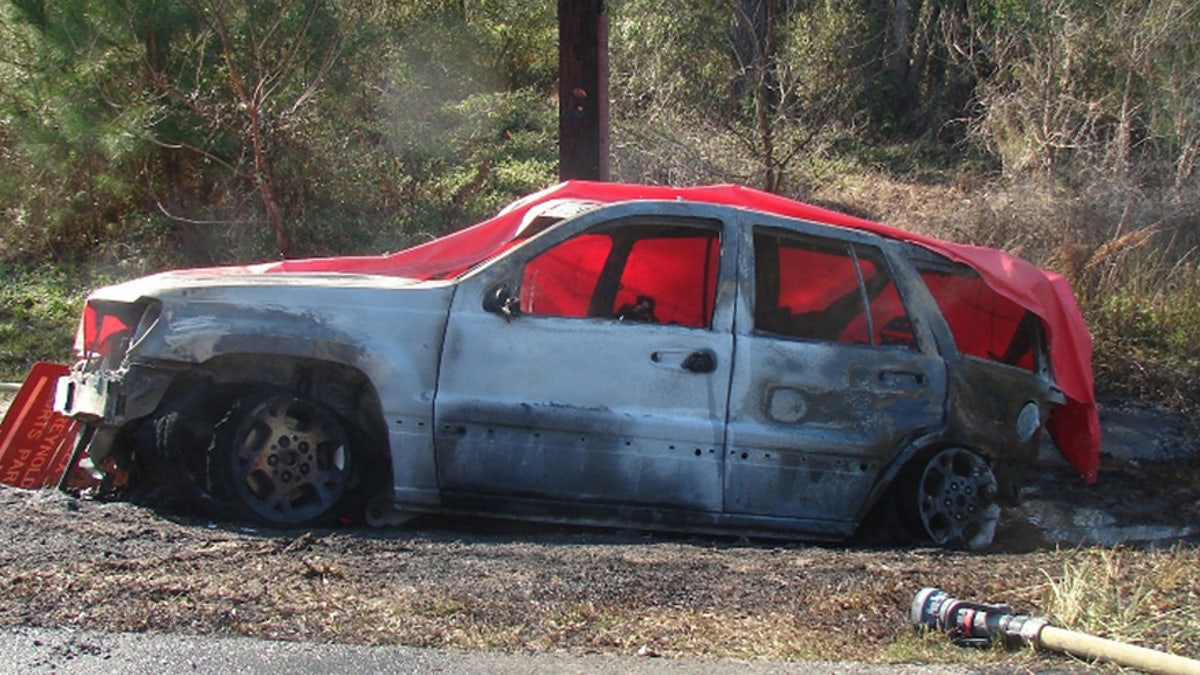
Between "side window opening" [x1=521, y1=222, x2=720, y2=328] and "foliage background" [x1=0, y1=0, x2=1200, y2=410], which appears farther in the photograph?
"foliage background" [x1=0, y1=0, x2=1200, y2=410]

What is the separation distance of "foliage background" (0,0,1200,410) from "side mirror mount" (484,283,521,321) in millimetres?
5664

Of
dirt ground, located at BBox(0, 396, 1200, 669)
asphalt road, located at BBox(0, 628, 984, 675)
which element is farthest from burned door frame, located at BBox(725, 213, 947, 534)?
asphalt road, located at BBox(0, 628, 984, 675)

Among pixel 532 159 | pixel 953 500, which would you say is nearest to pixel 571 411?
pixel 953 500

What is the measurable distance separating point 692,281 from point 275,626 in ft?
10.2

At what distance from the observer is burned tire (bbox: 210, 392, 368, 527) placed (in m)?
6.03

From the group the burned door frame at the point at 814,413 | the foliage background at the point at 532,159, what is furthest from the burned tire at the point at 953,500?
the foliage background at the point at 532,159

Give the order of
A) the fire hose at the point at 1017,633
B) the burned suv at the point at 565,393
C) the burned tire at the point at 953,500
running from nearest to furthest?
the fire hose at the point at 1017,633, the burned suv at the point at 565,393, the burned tire at the point at 953,500

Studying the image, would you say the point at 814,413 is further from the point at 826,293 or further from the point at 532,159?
the point at 532,159

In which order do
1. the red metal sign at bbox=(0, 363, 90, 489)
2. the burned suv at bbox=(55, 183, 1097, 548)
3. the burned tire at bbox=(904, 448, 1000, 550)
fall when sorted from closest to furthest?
the burned suv at bbox=(55, 183, 1097, 548) < the burned tire at bbox=(904, 448, 1000, 550) < the red metal sign at bbox=(0, 363, 90, 489)

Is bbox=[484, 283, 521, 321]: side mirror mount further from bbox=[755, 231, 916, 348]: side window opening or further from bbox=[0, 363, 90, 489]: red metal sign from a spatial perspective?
bbox=[0, 363, 90, 489]: red metal sign

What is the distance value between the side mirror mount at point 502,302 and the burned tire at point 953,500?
2.15 meters

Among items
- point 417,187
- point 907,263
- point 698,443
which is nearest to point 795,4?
point 417,187

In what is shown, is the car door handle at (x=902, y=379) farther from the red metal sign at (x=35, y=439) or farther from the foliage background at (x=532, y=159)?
the foliage background at (x=532, y=159)

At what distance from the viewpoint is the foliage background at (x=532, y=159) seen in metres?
11.7
